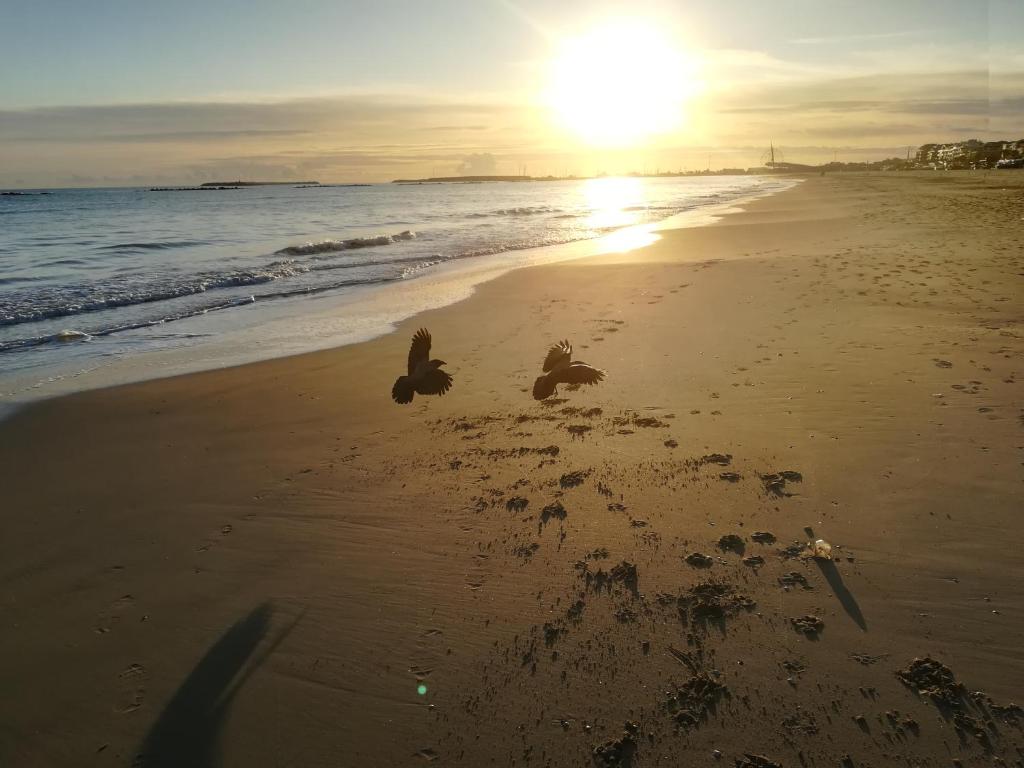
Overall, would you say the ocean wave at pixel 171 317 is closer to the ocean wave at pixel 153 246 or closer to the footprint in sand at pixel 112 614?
the footprint in sand at pixel 112 614

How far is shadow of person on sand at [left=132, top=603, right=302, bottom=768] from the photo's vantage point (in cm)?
307

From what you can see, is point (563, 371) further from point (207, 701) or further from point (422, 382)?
point (207, 701)

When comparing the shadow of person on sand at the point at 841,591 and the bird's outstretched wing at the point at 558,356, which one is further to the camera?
the bird's outstretched wing at the point at 558,356

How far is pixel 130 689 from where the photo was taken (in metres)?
3.44

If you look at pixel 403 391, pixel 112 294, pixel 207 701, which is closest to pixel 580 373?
pixel 403 391

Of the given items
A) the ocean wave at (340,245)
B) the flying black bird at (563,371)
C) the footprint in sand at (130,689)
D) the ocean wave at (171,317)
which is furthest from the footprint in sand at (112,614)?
the ocean wave at (340,245)

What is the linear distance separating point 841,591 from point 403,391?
3.48 meters

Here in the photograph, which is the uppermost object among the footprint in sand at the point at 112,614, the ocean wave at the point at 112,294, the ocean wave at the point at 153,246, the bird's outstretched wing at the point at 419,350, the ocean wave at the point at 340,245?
the ocean wave at the point at 153,246

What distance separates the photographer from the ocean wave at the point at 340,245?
2402cm

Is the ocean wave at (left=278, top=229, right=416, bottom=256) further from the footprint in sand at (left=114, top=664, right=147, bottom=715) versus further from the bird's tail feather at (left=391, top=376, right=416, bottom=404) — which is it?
the footprint in sand at (left=114, top=664, right=147, bottom=715)

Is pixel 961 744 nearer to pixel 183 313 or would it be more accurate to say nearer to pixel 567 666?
pixel 567 666

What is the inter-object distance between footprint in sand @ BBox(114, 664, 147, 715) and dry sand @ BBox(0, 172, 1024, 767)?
0.07ft

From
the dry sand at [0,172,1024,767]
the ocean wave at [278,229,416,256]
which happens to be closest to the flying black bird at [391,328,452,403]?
the dry sand at [0,172,1024,767]

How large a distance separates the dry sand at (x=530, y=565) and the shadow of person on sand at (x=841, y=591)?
14mm
